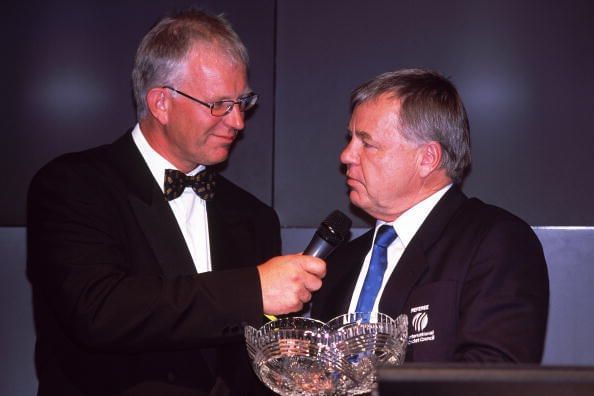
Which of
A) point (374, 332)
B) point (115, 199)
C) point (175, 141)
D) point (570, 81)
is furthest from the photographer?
point (570, 81)

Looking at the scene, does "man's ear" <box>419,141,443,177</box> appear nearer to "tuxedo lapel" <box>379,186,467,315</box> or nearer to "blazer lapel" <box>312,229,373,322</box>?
"tuxedo lapel" <box>379,186,467,315</box>

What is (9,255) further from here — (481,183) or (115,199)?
(481,183)

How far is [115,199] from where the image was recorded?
89.2 inches

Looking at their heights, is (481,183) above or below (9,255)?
above

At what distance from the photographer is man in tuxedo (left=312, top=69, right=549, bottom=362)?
1944 millimetres

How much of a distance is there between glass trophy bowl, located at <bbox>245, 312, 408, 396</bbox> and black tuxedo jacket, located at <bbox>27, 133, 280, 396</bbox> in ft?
0.93

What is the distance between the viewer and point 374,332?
166 centimetres

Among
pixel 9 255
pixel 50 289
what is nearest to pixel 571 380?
pixel 50 289

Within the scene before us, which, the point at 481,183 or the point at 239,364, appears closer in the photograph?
the point at 239,364

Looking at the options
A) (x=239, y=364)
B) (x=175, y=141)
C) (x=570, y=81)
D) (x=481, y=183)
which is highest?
(x=570, y=81)

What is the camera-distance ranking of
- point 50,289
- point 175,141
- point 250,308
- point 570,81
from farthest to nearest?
point 570,81, point 175,141, point 50,289, point 250,308

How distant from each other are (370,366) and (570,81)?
161cm

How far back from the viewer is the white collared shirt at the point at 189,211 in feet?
8.07

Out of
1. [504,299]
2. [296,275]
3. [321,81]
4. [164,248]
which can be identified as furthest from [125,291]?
[321,81]
